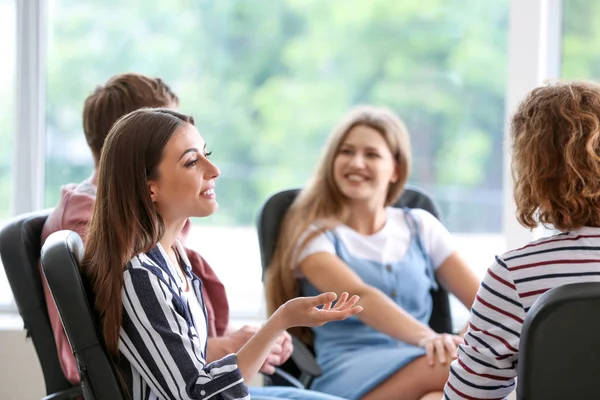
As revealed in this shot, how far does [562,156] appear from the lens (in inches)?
57.0

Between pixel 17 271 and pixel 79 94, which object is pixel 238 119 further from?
pixel 17 271

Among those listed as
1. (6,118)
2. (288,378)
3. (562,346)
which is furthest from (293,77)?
(562,346)

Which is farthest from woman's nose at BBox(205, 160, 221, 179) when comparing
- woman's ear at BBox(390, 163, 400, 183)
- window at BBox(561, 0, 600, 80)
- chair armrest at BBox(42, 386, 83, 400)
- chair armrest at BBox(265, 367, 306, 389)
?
window at BBox(561, 0, 600, 80)

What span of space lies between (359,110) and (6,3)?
1.59 metres

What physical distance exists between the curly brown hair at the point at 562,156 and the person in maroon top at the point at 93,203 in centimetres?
80

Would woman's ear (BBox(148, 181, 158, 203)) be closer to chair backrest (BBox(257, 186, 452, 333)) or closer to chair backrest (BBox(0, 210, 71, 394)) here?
chair backrest (BBox(0, 210, 71, 394))

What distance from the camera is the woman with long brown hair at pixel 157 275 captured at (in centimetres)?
147

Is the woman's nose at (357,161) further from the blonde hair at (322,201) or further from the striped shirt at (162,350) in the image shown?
the striped shirt at (162,350)

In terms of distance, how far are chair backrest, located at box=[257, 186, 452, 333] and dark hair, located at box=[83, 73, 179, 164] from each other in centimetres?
61

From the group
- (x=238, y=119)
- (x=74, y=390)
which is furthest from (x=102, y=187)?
(x=238, y=119)

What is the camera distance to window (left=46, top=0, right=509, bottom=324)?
10.9 ft

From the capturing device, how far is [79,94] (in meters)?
3.46

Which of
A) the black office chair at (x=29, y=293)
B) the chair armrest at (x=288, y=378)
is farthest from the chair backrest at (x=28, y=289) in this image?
the chair armrest at (x=288, y=378)

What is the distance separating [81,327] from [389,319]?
1.14 metres
